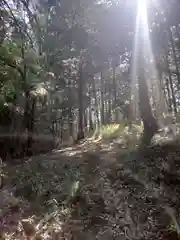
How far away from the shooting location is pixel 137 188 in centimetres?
609

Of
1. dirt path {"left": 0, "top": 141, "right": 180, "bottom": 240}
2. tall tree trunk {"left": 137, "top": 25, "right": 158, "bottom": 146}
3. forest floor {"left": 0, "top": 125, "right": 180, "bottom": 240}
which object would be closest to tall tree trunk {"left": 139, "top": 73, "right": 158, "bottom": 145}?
tall tree trunk {"left": 137, "top": 25, "right": 158, "bottom": 146}

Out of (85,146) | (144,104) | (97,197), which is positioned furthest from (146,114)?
(97,197)

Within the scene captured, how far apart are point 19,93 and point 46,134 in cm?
403

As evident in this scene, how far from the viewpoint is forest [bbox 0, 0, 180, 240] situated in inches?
200

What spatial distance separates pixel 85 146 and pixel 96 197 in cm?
514

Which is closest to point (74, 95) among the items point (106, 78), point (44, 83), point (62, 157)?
point (106, 78)

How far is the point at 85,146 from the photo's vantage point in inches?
433

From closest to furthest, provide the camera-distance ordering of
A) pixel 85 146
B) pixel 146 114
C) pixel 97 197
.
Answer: pixel 97 197, pixel 146 114, pixel 85 146

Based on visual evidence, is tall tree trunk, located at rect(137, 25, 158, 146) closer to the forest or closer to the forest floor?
the forest

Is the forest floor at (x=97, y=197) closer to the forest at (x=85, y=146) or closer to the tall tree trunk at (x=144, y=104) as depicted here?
the forest at (x=85, y=146)

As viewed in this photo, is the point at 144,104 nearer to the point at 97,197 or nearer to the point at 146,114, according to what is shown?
Result: the point at 146,114

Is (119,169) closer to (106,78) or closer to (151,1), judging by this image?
(151,1)

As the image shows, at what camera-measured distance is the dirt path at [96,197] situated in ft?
16.0

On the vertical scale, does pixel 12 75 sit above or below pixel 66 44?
below
